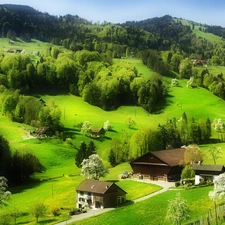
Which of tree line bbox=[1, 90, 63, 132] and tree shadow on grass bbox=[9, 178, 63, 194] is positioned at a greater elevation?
tree line bbox=[1, 90, 63, 132]

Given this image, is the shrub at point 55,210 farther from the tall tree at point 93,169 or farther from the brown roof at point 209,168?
the brown roof at point 209,168

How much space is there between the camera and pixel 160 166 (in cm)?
7775

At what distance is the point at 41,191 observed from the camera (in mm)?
70812

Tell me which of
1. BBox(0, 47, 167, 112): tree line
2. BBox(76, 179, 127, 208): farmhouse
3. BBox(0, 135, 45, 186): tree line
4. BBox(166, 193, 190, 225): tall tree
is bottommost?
BBox(0, 135, 45, 186): tree line

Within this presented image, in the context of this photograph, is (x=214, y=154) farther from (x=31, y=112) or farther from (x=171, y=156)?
(x=31, y=112)

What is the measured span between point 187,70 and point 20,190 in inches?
5172

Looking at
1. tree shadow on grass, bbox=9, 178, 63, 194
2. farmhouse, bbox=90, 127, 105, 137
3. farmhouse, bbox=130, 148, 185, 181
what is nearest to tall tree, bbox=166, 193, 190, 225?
farmhouse, bbox=130, 148, 185, 181

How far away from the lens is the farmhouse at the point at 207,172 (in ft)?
221

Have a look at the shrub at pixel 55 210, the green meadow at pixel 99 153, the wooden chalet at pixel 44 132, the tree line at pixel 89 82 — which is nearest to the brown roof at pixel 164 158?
the green meadow at pixel 99 153

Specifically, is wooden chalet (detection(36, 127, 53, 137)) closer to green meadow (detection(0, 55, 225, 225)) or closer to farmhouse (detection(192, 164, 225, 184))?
green meadow (detection(0, 55, 225, 225))

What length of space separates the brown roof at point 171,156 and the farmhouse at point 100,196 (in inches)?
715

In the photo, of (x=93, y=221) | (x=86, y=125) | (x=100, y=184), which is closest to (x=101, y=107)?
(x=86, y=125)

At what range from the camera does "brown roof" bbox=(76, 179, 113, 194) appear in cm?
6207

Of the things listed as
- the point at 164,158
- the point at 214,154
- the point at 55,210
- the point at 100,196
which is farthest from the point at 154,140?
the point at 55,210
